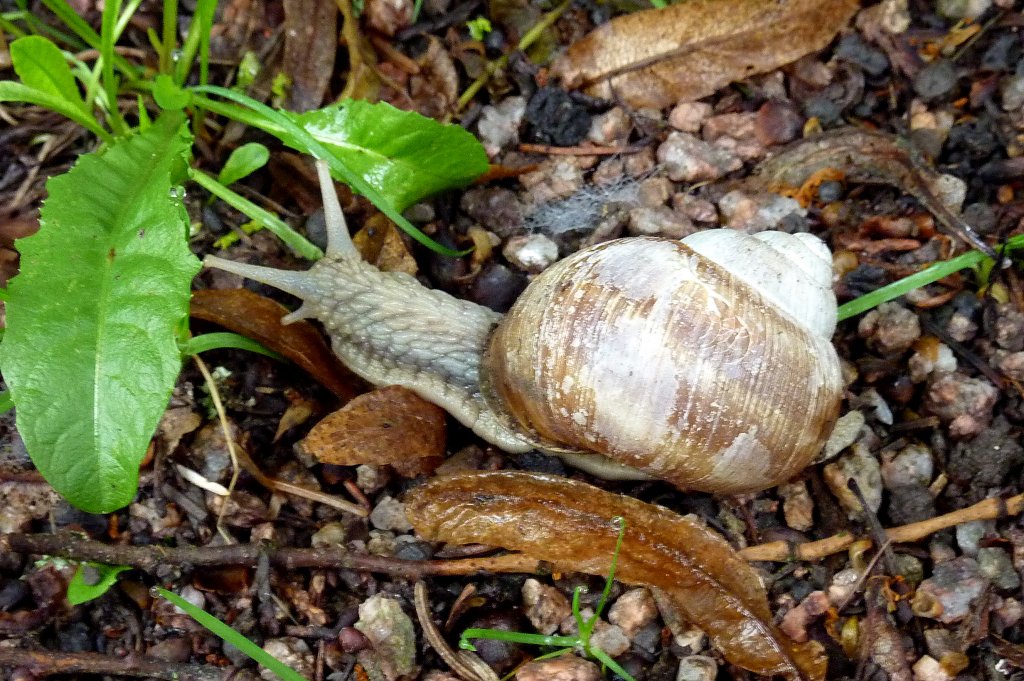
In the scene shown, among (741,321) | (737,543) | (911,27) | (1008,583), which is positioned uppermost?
(911,27)

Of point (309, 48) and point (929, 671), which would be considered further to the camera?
point (309, 48)

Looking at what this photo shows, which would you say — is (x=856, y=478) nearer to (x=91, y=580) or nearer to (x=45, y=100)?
(x=91, y=580)

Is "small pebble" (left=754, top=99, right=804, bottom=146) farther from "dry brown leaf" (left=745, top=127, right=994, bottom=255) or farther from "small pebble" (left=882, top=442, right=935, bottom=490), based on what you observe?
"small pebble" (left=882, top=442, right=935, bottom=490)

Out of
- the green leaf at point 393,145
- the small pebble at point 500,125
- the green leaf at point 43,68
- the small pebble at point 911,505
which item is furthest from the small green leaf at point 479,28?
the small pebble at point 911,505

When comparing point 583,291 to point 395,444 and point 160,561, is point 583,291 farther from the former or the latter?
point 160,561

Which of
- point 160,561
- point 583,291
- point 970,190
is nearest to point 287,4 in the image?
point 583,291

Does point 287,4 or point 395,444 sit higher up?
point 287,4

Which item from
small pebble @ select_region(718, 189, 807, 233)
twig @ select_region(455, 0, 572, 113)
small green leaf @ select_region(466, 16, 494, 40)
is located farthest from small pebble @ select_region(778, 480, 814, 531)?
small green leaf @ select_region(466, 16, 494, 40)

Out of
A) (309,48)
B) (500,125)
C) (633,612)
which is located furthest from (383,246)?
(633,612)

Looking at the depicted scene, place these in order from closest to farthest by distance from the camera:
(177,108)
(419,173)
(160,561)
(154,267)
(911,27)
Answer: (154,267), (160,561), (177,108), (419,173), (911,27)
